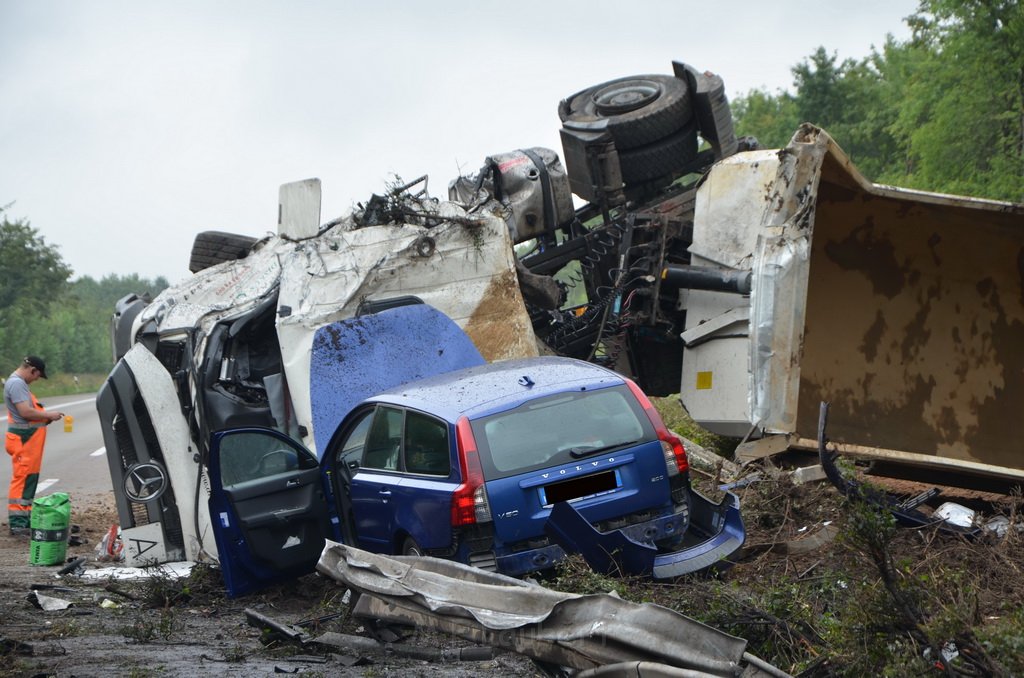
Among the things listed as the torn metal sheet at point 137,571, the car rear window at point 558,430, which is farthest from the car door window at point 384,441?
the torn metal sheet at point 137,571

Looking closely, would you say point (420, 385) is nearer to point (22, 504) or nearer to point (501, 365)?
point (501, 365)

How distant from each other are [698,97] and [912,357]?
4091 mm

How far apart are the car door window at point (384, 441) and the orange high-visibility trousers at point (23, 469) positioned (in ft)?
19.5

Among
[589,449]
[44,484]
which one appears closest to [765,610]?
[589,449]

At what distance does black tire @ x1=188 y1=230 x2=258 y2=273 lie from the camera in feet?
37.6

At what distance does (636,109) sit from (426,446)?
649 cm

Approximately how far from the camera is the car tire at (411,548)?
6.38m

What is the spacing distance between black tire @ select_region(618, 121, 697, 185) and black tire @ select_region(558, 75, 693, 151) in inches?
2.9

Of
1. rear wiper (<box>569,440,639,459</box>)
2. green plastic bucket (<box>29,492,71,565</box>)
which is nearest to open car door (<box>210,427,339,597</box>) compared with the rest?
rear wiper (<box>569,440,639,459</box>)

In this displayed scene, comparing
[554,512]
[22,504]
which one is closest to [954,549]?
[554,512]

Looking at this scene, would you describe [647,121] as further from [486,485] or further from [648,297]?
[486,485]

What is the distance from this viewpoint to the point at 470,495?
603 centimetres

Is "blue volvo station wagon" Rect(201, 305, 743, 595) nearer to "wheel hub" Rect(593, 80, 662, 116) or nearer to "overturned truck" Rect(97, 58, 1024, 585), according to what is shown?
"overturned truck" Rect(97, 58, 1024, 585)

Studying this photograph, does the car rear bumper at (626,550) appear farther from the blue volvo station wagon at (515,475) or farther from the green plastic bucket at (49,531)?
the green plastic bucket at (49,531)
